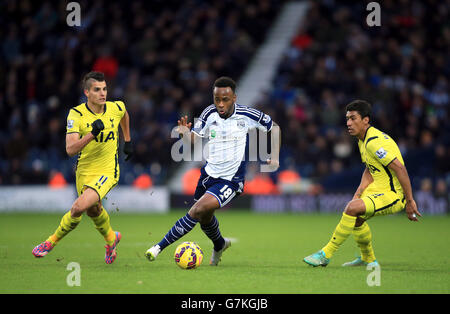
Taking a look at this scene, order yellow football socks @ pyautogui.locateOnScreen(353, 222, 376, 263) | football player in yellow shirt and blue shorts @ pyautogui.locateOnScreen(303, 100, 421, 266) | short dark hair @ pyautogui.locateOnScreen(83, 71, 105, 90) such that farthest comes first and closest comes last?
short dark hair @ pyautogui.locateOnScreen(83, 71, 105, 90)
yellow football socks @ pyautogui.locateOnScreen(353, 222, 376, 263)
football player in yellow shirt and blue shorts @ pyautogui.locateOnScreen(303, 100, 421, 266)

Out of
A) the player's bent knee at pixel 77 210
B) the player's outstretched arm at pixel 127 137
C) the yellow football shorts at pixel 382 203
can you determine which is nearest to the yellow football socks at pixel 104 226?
the player's bent knee at pixel 77 210

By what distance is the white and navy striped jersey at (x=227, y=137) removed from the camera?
9070 millimetres

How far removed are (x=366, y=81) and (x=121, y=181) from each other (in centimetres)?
782

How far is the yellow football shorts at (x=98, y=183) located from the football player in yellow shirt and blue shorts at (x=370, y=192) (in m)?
2.57

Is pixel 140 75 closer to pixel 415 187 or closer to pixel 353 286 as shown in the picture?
pixel 415 187

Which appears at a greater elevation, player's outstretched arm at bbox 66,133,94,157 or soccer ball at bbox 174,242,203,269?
player's outstretched arm at bbox 66,133,94,157

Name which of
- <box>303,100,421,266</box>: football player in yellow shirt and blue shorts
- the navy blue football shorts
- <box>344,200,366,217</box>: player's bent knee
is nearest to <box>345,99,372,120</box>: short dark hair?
<box>303,100,421,266</box>: football player in yellow shirt and blue shorts

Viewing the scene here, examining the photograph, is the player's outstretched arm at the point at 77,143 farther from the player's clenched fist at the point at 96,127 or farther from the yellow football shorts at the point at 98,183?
the yellow football shorts at the point at 98,183

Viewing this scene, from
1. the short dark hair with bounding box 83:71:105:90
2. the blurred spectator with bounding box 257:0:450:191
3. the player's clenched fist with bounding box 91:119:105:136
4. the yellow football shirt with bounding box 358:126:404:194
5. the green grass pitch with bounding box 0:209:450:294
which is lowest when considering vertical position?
the green grass pitch with bounding box 0:209:450:294

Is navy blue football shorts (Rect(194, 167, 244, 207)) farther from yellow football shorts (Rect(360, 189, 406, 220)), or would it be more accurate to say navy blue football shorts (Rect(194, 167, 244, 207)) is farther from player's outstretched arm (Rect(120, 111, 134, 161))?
yellow football shorts (Rect(360, 189, 406, 220))

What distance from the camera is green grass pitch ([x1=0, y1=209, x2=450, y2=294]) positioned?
23.3 feet

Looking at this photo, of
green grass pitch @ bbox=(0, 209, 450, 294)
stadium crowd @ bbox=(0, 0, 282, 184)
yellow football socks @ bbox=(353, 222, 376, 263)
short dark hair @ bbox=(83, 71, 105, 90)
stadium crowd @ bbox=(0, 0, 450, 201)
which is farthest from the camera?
stadium crowd @ bbox=(0, 0, 282, 184)

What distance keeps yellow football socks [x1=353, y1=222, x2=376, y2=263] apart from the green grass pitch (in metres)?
0.27
